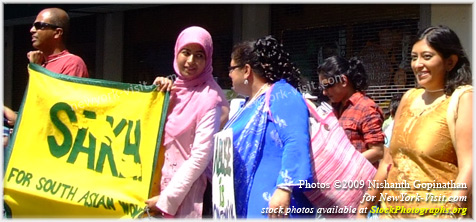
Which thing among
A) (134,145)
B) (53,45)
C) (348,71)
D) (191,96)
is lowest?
(134,145)

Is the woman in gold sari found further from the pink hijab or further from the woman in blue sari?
the pink hijab

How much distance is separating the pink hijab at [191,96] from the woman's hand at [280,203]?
80 centimetres

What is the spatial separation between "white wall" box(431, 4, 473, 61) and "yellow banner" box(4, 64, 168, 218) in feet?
11.3

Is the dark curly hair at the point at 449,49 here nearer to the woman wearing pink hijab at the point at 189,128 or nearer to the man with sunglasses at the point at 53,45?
the woman wearing pink hijab at the point at 189,128

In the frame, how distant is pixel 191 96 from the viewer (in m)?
4.54

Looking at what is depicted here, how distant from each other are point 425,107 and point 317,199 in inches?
28.0

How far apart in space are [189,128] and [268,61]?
0.60 metres

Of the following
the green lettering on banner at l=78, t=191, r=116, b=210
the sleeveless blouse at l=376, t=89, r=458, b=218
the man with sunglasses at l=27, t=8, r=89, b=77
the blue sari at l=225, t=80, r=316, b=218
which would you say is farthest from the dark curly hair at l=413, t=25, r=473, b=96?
the man with sunglasses at l=27, t=8, r=89, b=77

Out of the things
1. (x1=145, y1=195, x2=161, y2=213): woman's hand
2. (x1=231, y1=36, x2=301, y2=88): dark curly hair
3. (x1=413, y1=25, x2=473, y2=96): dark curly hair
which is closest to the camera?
(x1=413, y1=25, x2=473, y2=96): dark curly hair

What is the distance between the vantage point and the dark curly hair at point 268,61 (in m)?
4.22

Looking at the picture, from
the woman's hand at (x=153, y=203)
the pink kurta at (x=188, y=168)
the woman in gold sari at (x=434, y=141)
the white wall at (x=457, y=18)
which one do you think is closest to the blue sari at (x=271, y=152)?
the pink kurta at (x=188, y=168)

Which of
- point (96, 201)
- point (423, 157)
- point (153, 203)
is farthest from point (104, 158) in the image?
point (423, 157)

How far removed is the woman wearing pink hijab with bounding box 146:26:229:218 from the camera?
4387 millimetres

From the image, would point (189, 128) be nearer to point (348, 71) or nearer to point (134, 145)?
point (134, 145)
